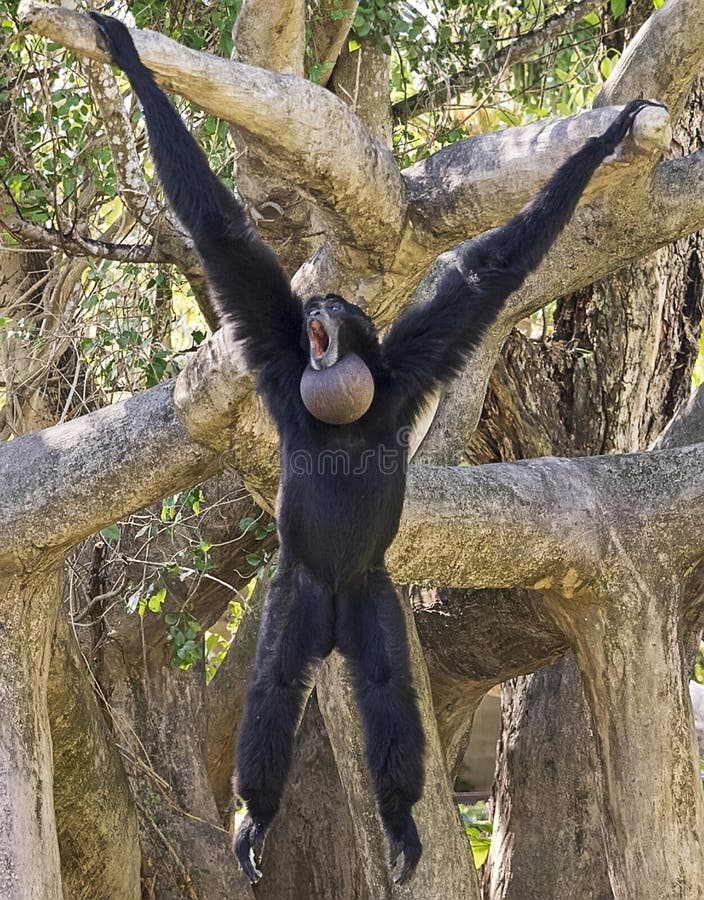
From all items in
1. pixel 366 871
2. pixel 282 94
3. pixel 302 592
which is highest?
pixel 282 94

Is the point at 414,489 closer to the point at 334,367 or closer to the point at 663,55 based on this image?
the point at 334,367

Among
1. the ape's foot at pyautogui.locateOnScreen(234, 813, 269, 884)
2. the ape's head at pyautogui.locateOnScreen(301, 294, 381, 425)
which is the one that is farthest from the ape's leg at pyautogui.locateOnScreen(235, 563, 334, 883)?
the ape's head at pyautogui.locateOnScreen(301, 294, 381, 425)

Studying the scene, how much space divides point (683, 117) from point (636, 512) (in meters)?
3.17

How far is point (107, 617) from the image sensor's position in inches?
288

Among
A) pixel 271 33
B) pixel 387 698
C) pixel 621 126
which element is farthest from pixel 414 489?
pixel 271 33

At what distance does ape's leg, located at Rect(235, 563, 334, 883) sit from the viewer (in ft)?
16.3

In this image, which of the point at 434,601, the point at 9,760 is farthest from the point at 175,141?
the point at 434,601

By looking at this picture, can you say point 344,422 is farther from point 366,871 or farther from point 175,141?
point 366,871

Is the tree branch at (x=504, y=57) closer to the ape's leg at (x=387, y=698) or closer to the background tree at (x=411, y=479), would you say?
the background tree at (x=411, y=479)

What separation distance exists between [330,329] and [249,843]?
216 cm

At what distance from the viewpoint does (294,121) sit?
4148 mm

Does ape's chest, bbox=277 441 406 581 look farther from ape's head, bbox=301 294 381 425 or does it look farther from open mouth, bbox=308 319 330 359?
open mouth, bbox=308 319 330 359

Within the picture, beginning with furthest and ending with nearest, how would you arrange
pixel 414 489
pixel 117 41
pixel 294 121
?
pixel 414 489 < pixel 294 121 < pixel 117 41

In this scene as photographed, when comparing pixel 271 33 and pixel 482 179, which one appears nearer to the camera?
pixel 482 179
